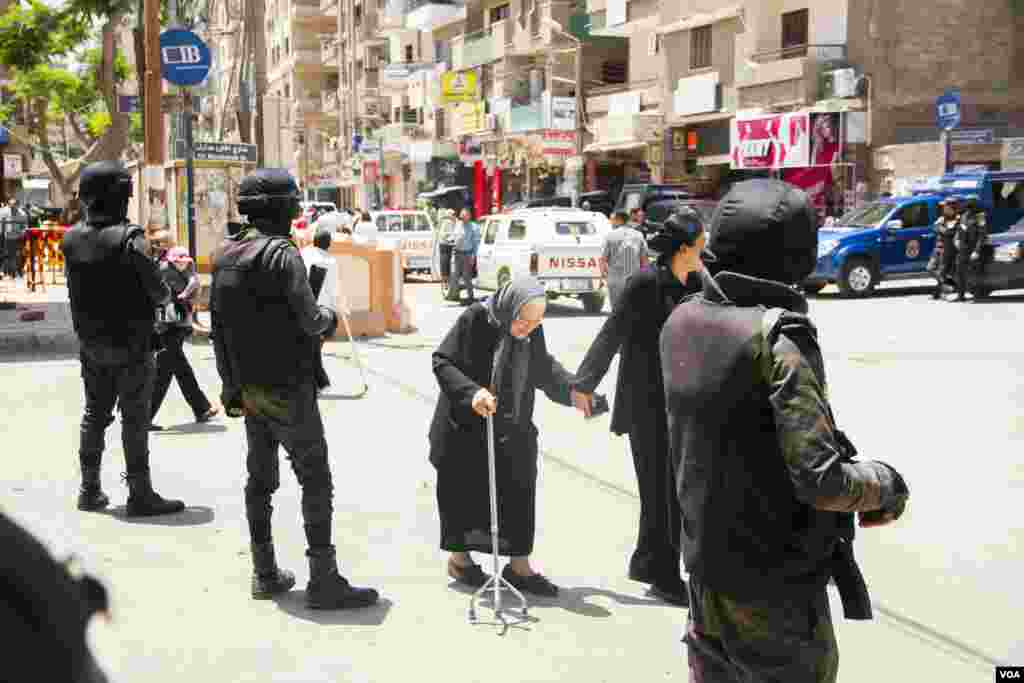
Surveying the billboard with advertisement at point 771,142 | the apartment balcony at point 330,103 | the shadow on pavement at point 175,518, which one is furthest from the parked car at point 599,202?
the apartment balcony at point 330,103

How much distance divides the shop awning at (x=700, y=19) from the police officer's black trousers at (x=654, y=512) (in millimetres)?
30321

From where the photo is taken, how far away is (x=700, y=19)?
3553cm

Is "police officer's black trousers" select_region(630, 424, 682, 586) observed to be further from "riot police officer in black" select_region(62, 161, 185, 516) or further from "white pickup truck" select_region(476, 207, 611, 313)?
"white pickup truck" select_region(476, 207, 611, 313)

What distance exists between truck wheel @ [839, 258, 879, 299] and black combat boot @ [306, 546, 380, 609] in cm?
1827

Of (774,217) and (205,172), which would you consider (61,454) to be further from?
(205,172)

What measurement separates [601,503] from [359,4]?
6319cm

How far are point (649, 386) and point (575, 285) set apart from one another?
1478 centimetres

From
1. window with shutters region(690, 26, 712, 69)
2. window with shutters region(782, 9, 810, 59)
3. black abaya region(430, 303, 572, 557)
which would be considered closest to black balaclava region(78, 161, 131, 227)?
black abaya region(430, 303, 572, 557)

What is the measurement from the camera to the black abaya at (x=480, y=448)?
5430 millimetres

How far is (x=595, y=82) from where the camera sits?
44969 mm

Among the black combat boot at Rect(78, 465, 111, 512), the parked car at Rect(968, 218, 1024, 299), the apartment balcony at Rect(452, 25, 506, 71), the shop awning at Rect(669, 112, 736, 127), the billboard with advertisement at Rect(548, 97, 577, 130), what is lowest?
the black combat boot at Rect(78, 465, 111, 512)

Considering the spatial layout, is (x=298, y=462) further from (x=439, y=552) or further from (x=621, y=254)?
(x=621, y=254)

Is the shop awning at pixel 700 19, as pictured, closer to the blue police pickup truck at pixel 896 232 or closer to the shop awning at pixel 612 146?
the shop awning at pixel 612 146

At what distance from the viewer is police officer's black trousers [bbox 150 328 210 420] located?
9.26 m
